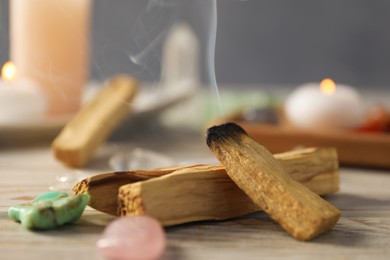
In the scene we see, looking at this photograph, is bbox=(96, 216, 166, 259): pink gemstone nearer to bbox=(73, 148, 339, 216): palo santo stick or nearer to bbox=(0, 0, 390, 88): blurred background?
bbox=(73, 148, 339, 216): palo santo stick

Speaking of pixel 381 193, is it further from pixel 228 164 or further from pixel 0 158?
pixel 0 158

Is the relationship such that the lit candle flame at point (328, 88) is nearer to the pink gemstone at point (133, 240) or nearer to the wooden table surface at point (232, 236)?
the wooden table surface at point (232, 236)

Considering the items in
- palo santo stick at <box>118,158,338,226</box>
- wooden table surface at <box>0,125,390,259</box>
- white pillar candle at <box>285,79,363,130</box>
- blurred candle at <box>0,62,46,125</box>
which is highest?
blurred candle at <box>0,62,46,125</box>

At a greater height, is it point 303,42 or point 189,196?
point 303,42

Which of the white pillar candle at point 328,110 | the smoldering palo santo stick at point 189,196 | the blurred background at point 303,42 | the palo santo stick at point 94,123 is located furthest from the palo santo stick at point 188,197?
the blurred background at point 303,42

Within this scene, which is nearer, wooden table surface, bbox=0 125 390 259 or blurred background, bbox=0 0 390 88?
wooden table surface, bbox=0 125 390 259

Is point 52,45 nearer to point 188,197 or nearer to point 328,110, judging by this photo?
point 328,110

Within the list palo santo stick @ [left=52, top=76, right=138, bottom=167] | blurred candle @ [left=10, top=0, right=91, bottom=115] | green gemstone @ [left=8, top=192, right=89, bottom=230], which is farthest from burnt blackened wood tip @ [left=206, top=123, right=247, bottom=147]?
blurred candle @ [left=10, top=0, right=91, bottom=115]

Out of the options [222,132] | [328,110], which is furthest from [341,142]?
[222,132]
